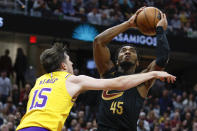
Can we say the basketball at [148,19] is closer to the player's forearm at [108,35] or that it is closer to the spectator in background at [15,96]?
the player's forearm at [108,35]

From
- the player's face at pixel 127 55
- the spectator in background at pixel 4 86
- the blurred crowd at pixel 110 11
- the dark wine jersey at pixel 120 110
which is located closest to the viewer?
the dark wine jersey at pixel 120 110

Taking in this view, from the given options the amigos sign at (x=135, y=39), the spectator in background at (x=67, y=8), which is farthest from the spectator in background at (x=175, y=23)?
the spectator in background at (x=67, y=8)

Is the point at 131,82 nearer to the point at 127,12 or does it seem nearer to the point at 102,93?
the point at 102,93

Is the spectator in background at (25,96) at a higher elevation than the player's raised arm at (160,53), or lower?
lower

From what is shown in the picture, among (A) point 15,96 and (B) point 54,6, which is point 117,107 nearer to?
(A) point 15,96

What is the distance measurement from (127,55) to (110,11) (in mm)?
12832

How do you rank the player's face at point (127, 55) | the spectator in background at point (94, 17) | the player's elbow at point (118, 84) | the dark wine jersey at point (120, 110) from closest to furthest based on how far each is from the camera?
the player's elbow at point (118, 84), the dark wine jersey at point (120, 110), the player's face at point (127, 55), the spectator in background at point (94, 17)

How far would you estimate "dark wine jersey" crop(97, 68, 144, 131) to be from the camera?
4.98m

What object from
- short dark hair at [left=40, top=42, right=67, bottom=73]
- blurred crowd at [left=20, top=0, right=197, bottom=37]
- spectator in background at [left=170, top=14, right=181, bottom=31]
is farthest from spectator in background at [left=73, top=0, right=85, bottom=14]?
short dark hair at [left=40, top=42, right=67, bottom=73]

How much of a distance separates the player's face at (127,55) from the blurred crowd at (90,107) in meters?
5.62

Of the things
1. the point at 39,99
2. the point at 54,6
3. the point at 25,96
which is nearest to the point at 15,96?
the point at 25,96

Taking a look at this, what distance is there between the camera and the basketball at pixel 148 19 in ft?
18.2

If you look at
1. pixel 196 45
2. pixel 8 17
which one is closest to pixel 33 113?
pixel 8 17

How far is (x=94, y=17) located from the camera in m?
17.1
